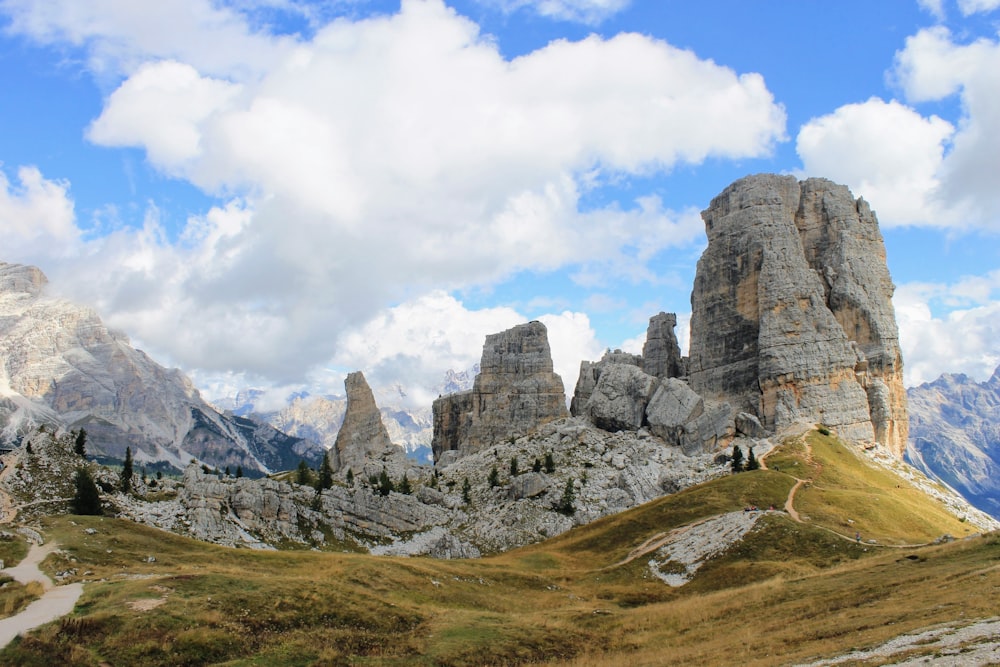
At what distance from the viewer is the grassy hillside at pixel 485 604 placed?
101 feet

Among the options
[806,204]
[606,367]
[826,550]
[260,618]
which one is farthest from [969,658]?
[806,204]

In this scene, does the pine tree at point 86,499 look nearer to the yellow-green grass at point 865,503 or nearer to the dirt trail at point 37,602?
the dirt trail at point 37,602

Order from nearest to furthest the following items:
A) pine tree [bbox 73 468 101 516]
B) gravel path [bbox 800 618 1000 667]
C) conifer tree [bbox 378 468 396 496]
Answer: gravel path [bbox 800 618 1000 667]
pine tree [bbox 73 468 101 516]
conifer tree [bbox 378 468 396 496]

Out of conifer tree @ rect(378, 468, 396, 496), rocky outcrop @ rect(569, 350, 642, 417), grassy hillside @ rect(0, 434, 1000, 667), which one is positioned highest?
rocky outcrop @ rect(569, 350, 642, 417)

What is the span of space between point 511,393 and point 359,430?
1715 inches

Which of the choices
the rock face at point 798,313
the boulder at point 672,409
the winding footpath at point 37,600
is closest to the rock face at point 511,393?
the boulder at point 672,409

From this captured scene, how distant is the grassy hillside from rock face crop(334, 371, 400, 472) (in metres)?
110

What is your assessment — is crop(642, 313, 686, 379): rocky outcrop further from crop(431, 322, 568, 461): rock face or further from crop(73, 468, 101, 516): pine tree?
crop(73, 468, 101, 516): pine tree

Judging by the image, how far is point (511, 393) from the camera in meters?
166

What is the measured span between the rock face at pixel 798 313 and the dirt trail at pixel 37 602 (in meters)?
116

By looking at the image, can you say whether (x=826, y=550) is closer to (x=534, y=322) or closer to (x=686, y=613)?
(x=686, y=613)

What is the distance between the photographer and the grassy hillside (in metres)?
30.9

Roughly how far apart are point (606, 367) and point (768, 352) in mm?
34527

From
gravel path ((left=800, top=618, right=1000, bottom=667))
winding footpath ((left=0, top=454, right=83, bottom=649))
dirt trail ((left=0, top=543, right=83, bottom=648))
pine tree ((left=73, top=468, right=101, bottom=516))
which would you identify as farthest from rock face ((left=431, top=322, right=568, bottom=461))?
gravel path ((left=800, top=618, right=1000, bottom=667))
